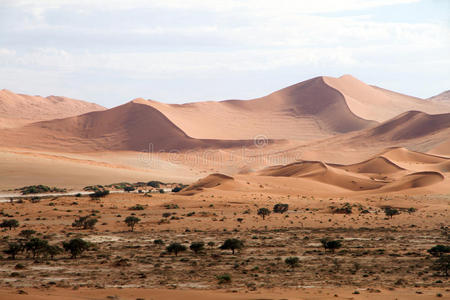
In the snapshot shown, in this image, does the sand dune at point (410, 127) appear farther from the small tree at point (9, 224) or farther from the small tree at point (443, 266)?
the small tree at point (443, 266)

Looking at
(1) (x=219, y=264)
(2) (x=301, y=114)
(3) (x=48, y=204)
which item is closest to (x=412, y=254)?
(1) (x=219, y=264)

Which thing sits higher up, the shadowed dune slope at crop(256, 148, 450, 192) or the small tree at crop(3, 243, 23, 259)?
the shadowed dune slope at crop(256, 148, 450, 192)

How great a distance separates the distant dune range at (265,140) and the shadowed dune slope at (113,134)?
0.26 m

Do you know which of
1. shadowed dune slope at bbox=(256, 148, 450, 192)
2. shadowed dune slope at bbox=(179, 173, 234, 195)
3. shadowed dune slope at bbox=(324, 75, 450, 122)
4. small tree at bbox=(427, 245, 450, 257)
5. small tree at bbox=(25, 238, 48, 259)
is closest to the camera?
small tree at bbox=(427, 245, 450, 257)

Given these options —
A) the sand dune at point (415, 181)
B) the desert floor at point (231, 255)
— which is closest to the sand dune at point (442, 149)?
the sand dune at point (415, 181)

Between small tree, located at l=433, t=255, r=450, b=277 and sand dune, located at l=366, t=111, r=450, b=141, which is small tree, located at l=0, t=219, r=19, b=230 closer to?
small tree, located at l=433, t=255, r=450, b=277

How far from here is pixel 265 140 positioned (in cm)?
13475

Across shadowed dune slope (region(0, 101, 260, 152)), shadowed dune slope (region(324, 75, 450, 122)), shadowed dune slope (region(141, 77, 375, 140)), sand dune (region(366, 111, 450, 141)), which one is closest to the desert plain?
sand dune (region(366, 111, 450, 141))

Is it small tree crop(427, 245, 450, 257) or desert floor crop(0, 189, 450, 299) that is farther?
small tree crop(427, 245, 450, 257)

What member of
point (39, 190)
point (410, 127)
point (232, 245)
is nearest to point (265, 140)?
point (410, 127)

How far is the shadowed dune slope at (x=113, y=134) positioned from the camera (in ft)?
432

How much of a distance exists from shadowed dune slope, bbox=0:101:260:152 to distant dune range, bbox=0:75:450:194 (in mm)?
263

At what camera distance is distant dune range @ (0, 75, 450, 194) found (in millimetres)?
70312

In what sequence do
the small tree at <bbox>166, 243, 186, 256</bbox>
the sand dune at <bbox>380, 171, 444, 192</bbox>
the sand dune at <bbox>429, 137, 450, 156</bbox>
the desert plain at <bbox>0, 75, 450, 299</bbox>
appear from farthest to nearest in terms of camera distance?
the sand dune at <bbox>429, 137, 450, 156</bbox> → the sand dune at <bbox>380, 171, 444, 192</bbox> → the small tree at <bbox>166, 243, 186, 256</bbox> → the desert plain at <bbox>0, 75, 450, 299</bbox>
